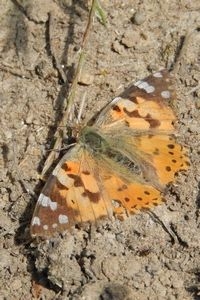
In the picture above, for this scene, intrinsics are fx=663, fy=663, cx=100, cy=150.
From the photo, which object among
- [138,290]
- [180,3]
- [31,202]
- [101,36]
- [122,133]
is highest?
[180,3]

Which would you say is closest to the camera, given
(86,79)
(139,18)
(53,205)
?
(53,205)

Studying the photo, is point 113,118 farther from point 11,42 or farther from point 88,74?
point 11,42

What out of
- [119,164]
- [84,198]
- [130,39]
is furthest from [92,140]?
[130,39]

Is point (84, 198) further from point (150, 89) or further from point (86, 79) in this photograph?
point (86, 79)

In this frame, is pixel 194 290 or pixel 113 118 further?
pixel 113 118

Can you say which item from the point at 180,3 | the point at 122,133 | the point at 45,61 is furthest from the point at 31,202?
the point at 180,3

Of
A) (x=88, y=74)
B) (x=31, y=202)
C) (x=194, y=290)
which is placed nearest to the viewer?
(x=194, y=290)

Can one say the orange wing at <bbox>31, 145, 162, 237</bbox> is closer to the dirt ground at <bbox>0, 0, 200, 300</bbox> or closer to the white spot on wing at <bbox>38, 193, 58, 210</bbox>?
the white spot on wing at <bbox>38, 193, 58, 210</bbox>
